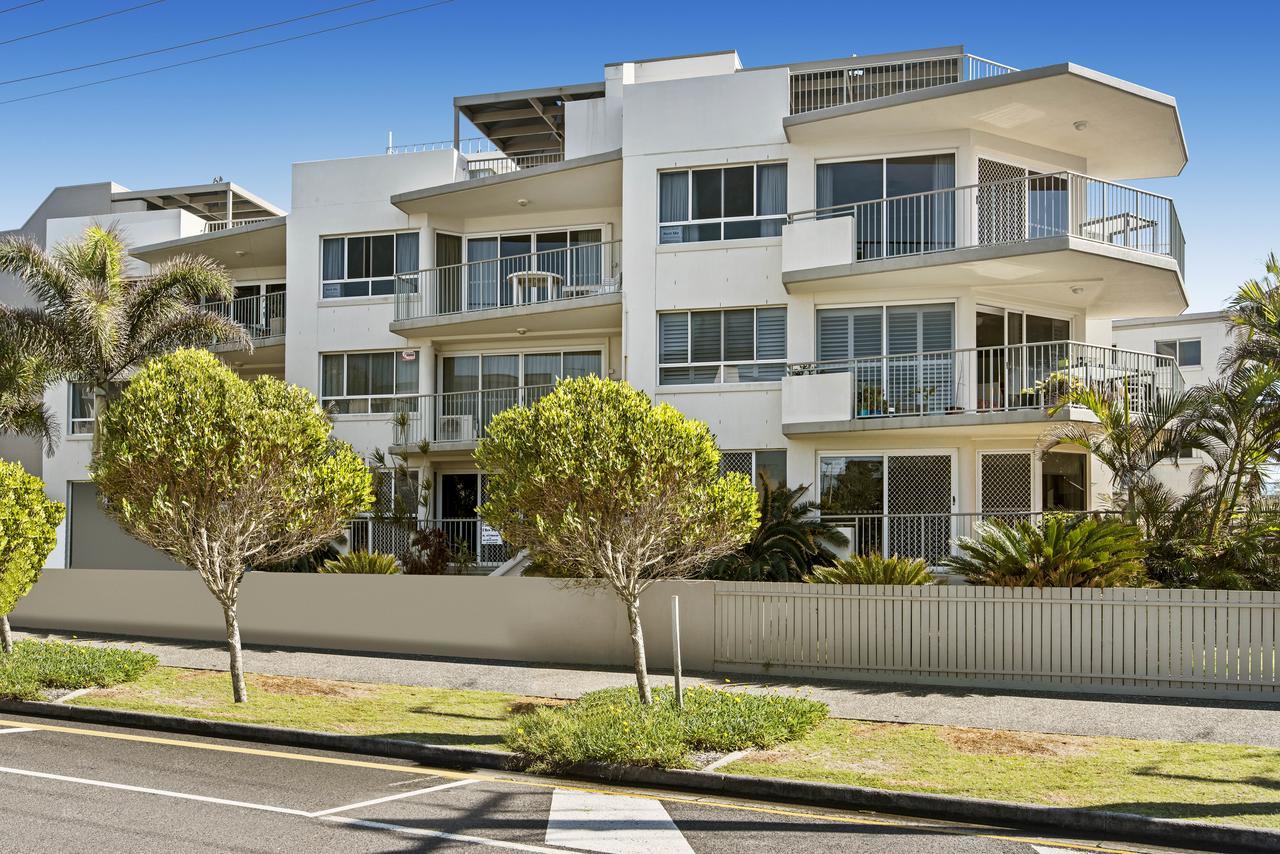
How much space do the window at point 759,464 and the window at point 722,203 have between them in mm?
4168

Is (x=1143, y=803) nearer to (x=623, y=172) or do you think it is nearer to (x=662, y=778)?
(x=662, y=778)

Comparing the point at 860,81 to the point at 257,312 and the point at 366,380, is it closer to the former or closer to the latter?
the point at 366,380

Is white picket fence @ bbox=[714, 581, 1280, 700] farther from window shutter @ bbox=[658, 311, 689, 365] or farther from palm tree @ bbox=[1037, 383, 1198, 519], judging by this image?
window shutter @ bbox=[658, 311, 689, 365]

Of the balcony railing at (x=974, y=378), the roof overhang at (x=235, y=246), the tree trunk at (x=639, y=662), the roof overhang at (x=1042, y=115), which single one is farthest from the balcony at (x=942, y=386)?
the roof overhang at (x=235, y=246)

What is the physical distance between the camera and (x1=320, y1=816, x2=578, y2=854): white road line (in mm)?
7391

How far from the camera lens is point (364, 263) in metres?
27.0

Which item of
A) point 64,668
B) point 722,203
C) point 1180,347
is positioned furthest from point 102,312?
point 1180,347

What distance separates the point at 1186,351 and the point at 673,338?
20.6 metres

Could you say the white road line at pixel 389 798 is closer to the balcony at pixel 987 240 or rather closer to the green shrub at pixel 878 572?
the green shrub at pixel 878 572

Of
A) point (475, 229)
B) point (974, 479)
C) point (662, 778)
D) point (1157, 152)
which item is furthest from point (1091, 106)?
point (662, 778)

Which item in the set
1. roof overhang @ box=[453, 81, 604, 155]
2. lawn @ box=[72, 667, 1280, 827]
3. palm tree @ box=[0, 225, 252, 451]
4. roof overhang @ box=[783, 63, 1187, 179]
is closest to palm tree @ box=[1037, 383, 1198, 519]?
roof overhang @ box=[783, 63, 1187, 179]

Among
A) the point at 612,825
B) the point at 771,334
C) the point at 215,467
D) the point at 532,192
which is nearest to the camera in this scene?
the point at 612,825

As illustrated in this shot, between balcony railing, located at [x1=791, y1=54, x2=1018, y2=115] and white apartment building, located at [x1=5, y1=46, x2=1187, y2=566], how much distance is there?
4 cm

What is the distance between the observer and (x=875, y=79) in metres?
22.5
